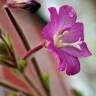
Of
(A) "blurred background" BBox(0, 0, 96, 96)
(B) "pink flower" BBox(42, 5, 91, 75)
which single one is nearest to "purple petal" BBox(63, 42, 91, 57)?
(B) "pink flower" BBox(42, 5, 91, 75)

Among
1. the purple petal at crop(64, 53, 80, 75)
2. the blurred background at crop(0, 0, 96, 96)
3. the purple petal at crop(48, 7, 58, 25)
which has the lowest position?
the blurred background at crop(0, 0, 96, 96)

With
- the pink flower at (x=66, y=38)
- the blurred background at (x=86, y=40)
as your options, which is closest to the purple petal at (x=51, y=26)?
the pink flower at (x=66, y=38)

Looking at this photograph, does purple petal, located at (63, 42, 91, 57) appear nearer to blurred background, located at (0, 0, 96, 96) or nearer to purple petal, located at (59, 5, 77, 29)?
purple petal, located at (59, 5, 77, 29)

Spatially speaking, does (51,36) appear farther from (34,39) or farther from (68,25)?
(34,39)

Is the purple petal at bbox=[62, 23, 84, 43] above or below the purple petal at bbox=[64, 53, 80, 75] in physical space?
above

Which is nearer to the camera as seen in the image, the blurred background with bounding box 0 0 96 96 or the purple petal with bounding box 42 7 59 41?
the purple petal with bounding box 42 7 59 41

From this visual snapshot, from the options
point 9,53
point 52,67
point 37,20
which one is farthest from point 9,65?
point 37,20

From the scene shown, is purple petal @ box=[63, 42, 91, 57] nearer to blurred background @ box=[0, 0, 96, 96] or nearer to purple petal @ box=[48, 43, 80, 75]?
purple petal @ box=[48, 43, 80, 75]
